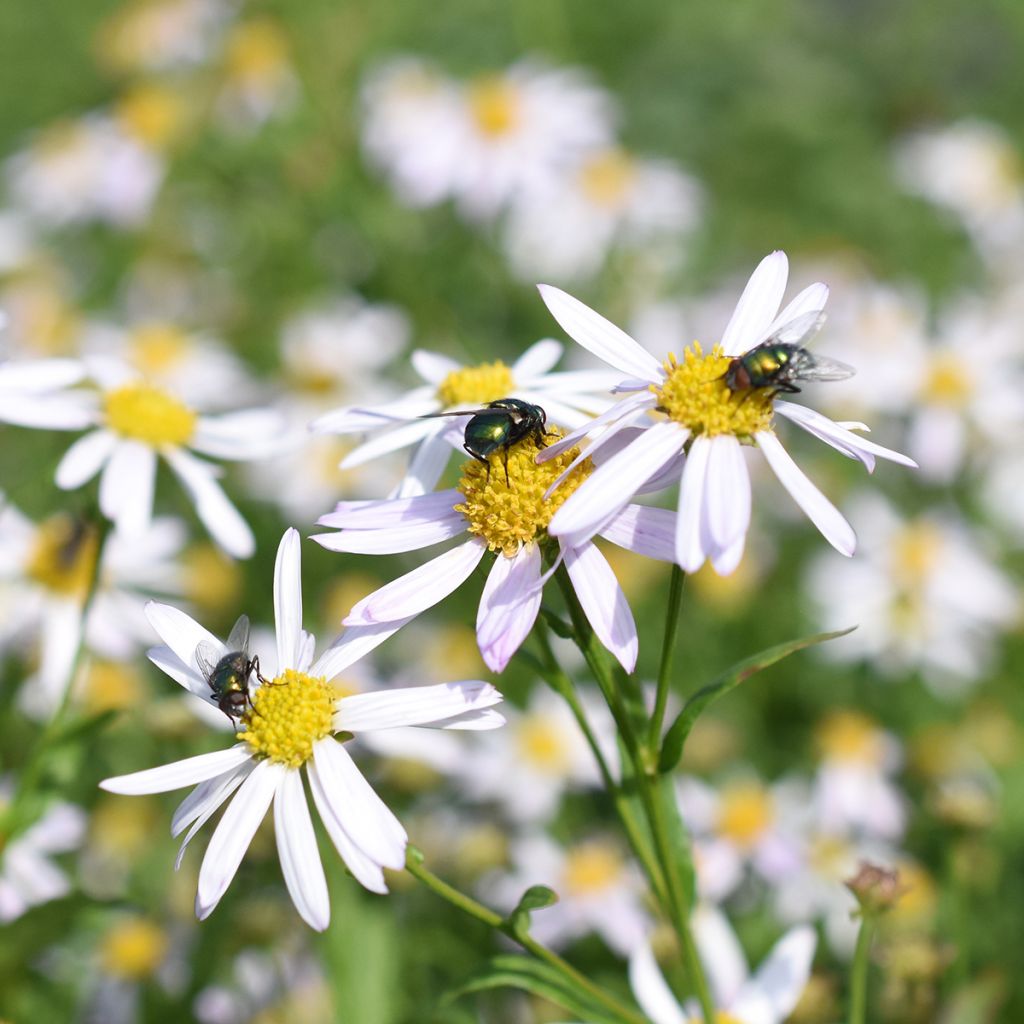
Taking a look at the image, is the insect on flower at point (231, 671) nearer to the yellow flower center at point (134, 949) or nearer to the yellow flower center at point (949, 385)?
the yellow flower center at point (134, 949)

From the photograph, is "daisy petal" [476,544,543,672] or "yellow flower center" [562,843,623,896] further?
"yellow flower center" [562,843,623,896]

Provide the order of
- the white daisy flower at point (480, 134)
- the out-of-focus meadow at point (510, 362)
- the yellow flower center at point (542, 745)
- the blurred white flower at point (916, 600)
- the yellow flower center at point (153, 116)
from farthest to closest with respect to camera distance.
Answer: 1. the yellow flower center at point (153, 116)
2. the white daisy flower at point (480, 134)
3. the blurred white flower at point (916, 600)
4. the yellow flower center at point (542, 745)
5. the out-of-focus meadow at point (510, 362)

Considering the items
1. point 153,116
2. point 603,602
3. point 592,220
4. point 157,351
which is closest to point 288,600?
point 603,602

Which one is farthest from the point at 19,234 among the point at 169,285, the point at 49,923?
the point at 49,923

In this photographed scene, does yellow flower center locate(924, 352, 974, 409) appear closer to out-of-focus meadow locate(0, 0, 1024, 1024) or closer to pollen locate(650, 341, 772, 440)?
out-of-focus meadow locate(0, 0, 1024, 1024)

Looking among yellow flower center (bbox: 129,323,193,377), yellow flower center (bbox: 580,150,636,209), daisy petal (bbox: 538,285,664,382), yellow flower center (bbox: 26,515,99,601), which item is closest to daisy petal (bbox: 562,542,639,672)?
daisy petal (bbox: 538,285,664,382)

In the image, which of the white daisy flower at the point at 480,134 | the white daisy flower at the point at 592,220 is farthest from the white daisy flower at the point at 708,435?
the white daisy flower at the point at 592,220

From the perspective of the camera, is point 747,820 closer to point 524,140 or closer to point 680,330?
point 680,330
